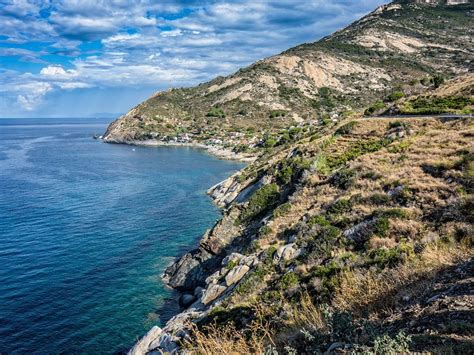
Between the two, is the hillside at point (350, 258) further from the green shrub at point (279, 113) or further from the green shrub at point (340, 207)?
the green shrub at point (279, 113)

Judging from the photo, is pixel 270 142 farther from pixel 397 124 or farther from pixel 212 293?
pixel 212 293

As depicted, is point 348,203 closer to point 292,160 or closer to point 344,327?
point 344,327

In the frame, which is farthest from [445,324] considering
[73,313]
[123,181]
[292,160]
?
[123,181]

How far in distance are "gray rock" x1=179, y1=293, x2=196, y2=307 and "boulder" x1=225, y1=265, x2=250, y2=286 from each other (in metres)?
6.71

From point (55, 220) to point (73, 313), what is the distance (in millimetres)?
27027

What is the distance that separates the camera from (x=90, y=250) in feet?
143

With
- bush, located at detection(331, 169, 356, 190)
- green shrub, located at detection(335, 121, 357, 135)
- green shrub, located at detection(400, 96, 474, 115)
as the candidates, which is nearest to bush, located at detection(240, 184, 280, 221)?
green shrub, located at detection(335, 121, 357, 135)

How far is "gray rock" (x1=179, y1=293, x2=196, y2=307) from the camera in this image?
3144cm

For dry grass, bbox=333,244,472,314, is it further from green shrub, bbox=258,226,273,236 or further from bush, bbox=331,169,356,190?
green shrub, bbox=258,226,273,236

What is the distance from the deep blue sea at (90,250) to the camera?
93.8ft

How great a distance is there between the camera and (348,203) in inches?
986

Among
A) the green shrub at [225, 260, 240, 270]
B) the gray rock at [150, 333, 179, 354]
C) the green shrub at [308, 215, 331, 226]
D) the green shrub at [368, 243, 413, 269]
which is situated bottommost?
the gray rock at [150, 333, 179, 354]

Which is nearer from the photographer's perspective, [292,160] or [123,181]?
[292,160]

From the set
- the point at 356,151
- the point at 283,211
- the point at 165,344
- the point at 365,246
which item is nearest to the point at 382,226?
the point at 365,246
